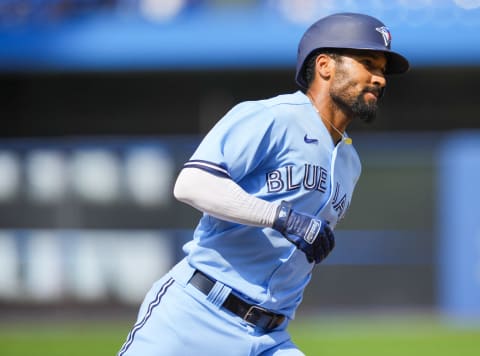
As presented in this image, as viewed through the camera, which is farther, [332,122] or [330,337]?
[330,337]

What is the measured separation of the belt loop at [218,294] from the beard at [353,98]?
0.95 m

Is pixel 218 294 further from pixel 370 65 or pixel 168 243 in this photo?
pixel 168 243

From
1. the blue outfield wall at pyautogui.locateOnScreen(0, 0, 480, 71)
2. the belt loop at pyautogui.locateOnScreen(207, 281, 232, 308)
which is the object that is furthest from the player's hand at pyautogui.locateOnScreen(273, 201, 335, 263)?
the blue outfield wall at pyautogui.locateOnScreen(0, 0, 480, 71)

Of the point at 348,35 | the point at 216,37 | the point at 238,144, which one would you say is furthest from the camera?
the point at 216,37

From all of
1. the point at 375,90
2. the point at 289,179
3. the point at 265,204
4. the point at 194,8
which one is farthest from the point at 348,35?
the point at 194,8

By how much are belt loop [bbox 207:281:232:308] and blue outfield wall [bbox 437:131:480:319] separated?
834cm

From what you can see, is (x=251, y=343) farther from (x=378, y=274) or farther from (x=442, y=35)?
(x=442, y=35)

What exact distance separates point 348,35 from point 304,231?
2.99 ft

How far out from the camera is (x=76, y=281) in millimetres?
11484

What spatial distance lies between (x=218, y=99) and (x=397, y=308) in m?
7.15

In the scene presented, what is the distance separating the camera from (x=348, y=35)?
4211mm

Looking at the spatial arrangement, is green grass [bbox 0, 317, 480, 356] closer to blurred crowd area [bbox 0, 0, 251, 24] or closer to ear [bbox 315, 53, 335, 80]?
ear [bbox 315, 53, 335, 80]

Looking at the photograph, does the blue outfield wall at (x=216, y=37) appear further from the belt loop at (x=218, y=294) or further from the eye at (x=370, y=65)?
the belt loop at (x=218, y=294)

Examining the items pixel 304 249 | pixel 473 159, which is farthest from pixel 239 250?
pixel 473 159
